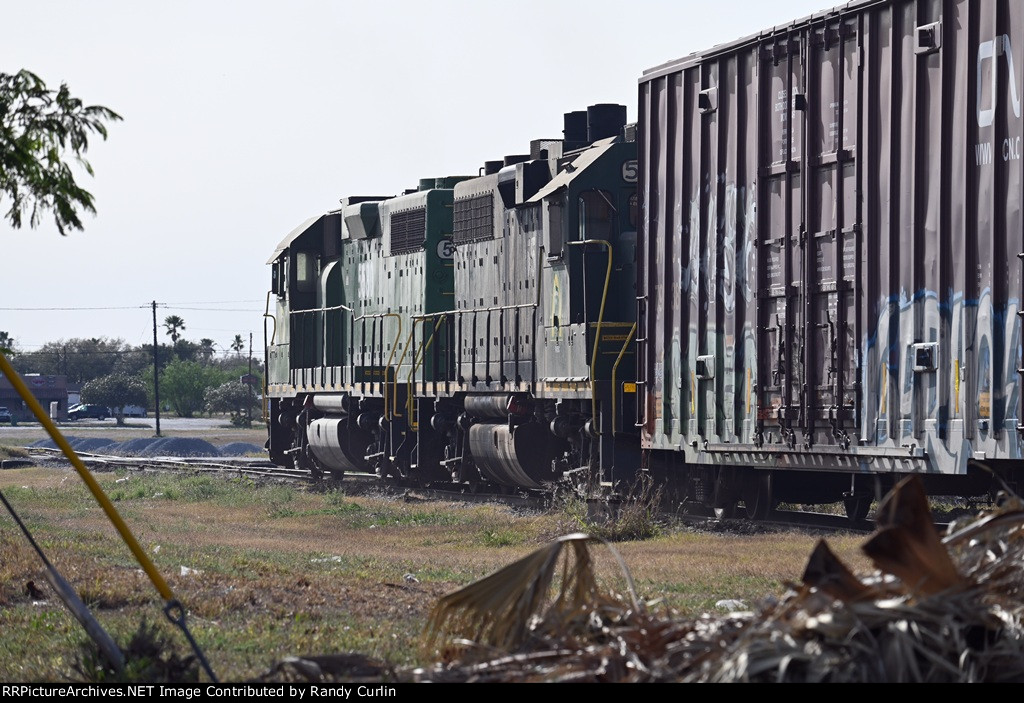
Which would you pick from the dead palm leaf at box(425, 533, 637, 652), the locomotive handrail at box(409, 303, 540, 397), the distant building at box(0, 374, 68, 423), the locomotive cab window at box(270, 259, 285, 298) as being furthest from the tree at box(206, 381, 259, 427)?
the dead palm leaf at box(425, 533, 637, 652)

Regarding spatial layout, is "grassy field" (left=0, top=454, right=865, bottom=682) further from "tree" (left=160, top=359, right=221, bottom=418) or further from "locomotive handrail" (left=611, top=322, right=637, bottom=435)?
"tree" (left=160, top=359, right=221, bottom=418)

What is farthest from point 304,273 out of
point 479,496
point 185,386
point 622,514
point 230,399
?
point 185,386

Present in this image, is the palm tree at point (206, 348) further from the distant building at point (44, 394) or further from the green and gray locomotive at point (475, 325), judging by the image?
the green and gray locomotive at point (475, 325)

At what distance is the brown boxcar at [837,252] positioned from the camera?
11.2 metres

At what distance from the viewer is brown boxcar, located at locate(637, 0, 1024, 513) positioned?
11203mm

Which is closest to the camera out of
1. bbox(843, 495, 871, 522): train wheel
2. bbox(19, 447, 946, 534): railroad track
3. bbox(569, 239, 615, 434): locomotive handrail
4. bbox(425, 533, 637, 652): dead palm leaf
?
bbox(425, 533, 637, 652): dead palm leaf

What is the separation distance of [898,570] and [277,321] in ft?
85.2

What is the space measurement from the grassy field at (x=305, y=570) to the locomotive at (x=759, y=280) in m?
1.10

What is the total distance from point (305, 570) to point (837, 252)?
537cm

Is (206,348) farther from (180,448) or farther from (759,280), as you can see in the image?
(759,280)

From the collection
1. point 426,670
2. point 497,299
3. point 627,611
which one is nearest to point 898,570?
point 627,611

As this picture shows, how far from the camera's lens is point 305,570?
12.3 metres

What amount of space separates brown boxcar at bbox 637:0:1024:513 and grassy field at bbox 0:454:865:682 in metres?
1.15

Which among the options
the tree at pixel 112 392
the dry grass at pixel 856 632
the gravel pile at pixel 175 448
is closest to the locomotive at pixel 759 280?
the dry grass at pixel 856 632
